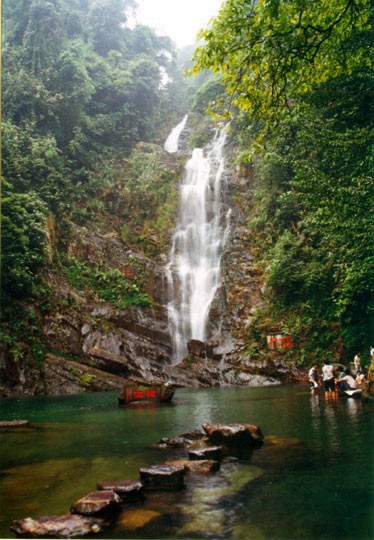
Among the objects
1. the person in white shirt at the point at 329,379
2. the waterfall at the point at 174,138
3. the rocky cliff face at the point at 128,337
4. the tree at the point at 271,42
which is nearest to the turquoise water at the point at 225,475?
the person in white shirt at the point at 329,379

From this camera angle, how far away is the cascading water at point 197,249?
14.3 meters

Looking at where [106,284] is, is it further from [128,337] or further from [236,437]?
[236,437]

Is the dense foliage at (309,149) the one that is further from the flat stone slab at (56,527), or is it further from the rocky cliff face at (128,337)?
the flat stone slab at (56,527)

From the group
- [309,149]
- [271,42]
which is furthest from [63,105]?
[271,42]

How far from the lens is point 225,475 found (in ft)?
11.6

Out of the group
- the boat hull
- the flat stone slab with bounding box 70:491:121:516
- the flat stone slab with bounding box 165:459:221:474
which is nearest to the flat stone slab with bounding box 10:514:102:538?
the flat stone slab with bounding box 70:491:121:516

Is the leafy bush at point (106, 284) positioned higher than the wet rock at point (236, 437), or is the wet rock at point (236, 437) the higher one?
the leafy bush at point (106, 284)

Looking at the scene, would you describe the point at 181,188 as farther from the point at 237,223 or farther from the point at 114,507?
the point at 114,507

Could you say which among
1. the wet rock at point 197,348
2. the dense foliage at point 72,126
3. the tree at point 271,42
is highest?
the dense foliage at point 72,126

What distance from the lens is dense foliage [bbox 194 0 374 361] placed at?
3.55 metres

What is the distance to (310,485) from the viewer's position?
316cm

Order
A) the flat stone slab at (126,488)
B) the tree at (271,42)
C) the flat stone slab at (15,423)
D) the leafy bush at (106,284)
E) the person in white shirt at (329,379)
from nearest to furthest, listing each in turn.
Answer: the flat stone slab at (126,488) < the tree at (271,42) < the flat stone slab at (15,423) < the person in white shirt at (329,379) < the leafy bush at (106,284)

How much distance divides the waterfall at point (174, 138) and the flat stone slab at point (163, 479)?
19.0 metres

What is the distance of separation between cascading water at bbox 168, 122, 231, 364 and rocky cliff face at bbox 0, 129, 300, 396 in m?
0.36
